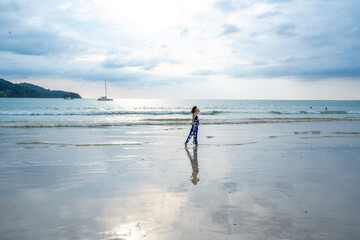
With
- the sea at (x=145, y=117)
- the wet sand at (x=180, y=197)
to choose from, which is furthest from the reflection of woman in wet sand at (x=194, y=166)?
the sea at (x=145, y=117)

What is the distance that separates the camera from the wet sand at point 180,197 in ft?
12.6

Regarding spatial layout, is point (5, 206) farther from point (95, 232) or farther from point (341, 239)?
point (341, 239)

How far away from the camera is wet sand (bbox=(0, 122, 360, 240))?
12.6ft

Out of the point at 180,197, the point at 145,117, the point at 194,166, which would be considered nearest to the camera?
the point at 180,197

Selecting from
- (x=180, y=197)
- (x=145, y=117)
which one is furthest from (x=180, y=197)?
(x=145, y=117)

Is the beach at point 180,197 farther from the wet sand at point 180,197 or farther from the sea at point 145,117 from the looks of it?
the sea at point 145,117

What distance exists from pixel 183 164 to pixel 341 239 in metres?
5.12

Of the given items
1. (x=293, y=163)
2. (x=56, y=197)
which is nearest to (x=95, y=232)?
(x=56, y=197)

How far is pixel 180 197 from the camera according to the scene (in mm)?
5152

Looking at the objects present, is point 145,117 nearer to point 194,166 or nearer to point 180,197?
point 194,166

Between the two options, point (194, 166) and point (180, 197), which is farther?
point (194, 166)

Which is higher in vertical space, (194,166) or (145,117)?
(145,117)

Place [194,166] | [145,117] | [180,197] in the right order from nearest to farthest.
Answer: [180,197] → [194,166] → [145,117]

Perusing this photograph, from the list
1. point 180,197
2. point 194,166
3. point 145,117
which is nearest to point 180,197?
point 180,197
